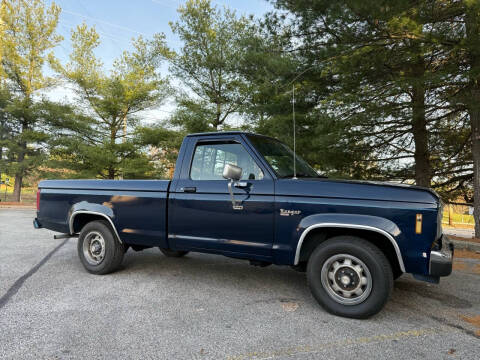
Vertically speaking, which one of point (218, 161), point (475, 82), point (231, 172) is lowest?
point (231, 172)

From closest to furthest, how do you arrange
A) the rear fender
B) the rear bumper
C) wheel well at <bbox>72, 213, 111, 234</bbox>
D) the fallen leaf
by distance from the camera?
the rear bumper < the fallen leaf < the rear fender < wheel well at <bbox>72, 213, 111, 234</bbox>

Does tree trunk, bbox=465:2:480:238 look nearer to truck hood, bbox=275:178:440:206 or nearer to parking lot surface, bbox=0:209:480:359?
parking lot surface, bbox=0:209:480:359

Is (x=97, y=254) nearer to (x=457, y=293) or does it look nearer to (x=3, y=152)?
(x=457, y=293)

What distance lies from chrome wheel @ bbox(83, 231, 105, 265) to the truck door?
1341 millimetres

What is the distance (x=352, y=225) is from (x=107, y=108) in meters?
21.1

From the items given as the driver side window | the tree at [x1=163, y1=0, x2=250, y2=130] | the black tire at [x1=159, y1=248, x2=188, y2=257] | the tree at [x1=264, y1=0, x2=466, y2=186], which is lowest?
the black tire at [x1=159, y1=248, x2=188, y2=257]

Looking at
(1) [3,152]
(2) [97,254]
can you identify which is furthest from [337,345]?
(1) [3,152]

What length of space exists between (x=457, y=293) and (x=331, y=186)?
2.50 metres

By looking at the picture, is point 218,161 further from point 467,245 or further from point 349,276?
point 467,245

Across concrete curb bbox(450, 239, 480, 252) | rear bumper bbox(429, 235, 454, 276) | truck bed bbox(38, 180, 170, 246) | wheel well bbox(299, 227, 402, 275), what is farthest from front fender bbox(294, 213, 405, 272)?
concrete curb bbox(450, 239, 480, 252)

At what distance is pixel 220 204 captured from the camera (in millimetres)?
3805

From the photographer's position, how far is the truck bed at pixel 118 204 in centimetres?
422

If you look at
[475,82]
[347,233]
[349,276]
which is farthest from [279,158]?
[475,82]

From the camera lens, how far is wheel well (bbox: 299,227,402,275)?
3.33 m
